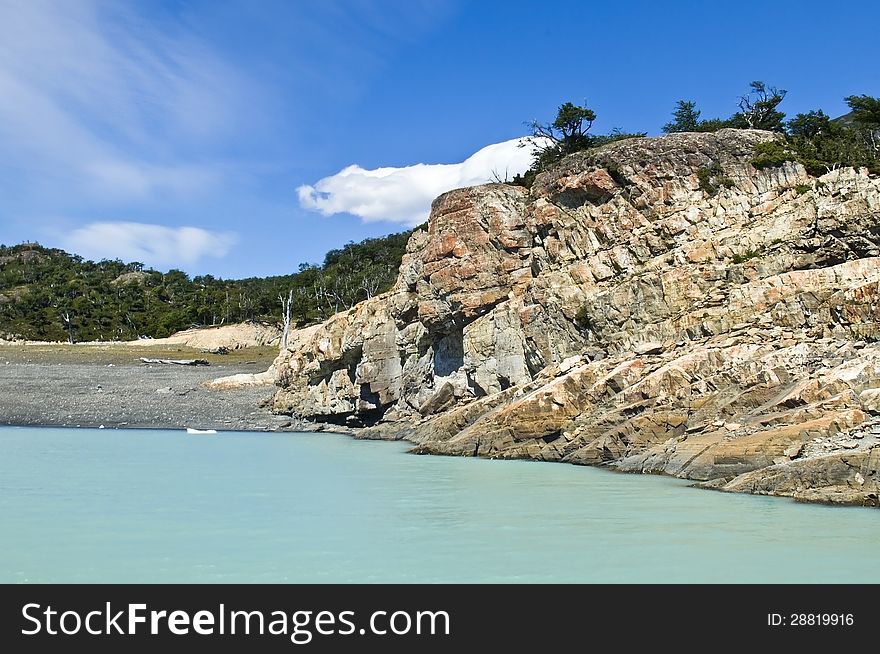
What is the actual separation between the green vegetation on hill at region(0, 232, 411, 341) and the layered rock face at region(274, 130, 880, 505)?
43.1 meters

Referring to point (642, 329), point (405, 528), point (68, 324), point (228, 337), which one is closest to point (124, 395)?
point (642, 329)

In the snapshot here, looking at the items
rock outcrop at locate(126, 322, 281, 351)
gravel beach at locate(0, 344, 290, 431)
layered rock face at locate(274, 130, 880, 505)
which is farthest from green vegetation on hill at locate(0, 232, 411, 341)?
layered rock face at locate(274, 130, 880, 505)

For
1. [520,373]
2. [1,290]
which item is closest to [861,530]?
[520,373]

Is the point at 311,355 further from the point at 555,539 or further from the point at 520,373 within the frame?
the point at 555,539

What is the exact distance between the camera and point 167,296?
117250 mm

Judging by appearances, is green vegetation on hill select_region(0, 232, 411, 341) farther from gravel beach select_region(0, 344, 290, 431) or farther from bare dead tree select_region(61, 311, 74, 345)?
gravel beach select_region(0, 344, 290, 431)

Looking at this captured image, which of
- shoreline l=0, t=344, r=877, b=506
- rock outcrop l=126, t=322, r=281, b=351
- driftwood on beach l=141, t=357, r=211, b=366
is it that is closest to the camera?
shoreline l=0, t=344, r=877, b=506

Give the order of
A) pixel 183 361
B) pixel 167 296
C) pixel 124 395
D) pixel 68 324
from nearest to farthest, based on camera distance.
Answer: pixel 124 395
pixel 183 361
pixel 68 324
pixel 167 296

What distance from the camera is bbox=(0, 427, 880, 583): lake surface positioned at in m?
10.9

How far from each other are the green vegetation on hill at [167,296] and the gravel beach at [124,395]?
24.2m

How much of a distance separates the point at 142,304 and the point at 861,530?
367 feet

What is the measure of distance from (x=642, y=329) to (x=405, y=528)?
19.3 meters

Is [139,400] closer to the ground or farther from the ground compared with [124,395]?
closer to the ground

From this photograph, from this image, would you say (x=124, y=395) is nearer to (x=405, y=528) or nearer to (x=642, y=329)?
(x=642, y=329)
